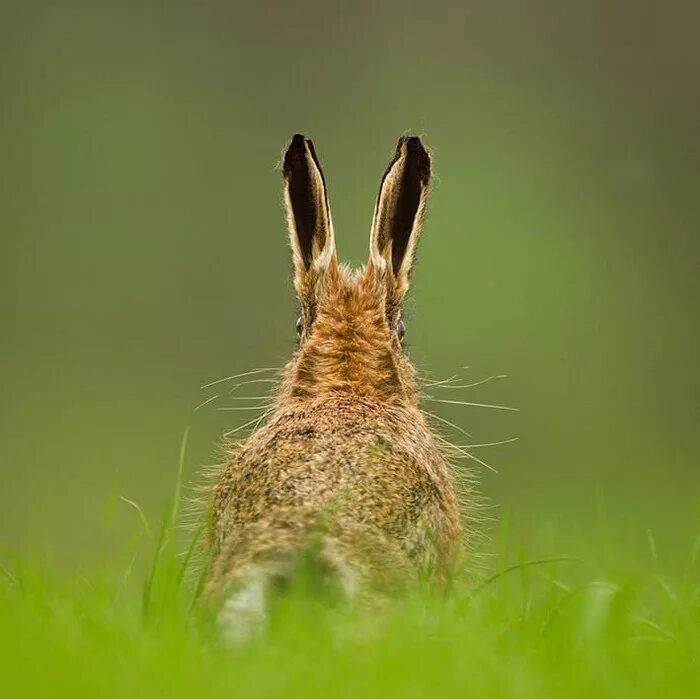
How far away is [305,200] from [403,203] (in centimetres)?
41

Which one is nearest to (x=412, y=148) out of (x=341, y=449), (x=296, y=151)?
(x=296, y=151)

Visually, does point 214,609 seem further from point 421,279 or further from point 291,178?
point 421,279

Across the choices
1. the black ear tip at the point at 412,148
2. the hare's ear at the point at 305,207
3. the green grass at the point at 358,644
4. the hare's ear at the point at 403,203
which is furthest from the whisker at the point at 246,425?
the black ear tip at the point at 412,148

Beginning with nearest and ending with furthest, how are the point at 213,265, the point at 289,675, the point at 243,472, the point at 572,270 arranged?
the point at 289,675
the point at 243,472
the point at 572,270
the point at 213,265

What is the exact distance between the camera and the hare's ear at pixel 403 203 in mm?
6887

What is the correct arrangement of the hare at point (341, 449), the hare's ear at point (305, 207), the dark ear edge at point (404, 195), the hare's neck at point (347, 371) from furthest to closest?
the dark ear edge at point (404, 195) → the hare's ear at point (305, 207) → the hare's neck at point (347, 371) → the hare at point (341, 449)

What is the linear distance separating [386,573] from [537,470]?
8.62m

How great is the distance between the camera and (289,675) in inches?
152

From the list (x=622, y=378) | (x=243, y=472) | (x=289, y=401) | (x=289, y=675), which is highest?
(x=622, y=378)

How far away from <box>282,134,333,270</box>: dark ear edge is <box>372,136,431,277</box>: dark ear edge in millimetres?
253

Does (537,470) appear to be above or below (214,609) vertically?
above

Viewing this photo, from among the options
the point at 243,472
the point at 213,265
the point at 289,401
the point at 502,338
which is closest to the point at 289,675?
the point at 243,472

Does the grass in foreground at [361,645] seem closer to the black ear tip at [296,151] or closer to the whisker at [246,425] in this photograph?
the whisker at [246,425]

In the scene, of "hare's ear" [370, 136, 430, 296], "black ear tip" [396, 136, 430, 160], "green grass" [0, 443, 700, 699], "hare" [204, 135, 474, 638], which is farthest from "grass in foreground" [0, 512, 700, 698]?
"black ear tip" [396, 136, 430, 160]
